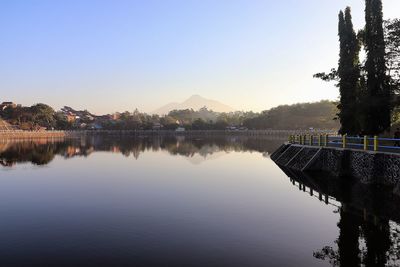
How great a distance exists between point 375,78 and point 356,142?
5.30 meters

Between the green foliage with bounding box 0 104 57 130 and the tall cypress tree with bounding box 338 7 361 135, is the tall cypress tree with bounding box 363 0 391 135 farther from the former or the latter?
the green foliage with bounding box 0 104 57 130

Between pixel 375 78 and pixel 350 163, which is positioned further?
pixel 375 78

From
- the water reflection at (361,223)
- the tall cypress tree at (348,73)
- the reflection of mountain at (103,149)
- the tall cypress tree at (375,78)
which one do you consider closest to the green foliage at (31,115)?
the reflection of mountain at (103,149)

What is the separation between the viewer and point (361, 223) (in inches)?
624

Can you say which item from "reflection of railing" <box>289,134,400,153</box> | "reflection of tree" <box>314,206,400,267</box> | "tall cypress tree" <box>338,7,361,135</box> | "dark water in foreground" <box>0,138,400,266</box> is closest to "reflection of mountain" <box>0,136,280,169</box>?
"reflection of railing" <box>289,134,400,153</box>

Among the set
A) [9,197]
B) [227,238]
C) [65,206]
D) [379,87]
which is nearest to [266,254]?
[227,238]

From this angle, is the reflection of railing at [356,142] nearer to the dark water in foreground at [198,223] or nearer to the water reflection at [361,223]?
the water reflection at [361,223]

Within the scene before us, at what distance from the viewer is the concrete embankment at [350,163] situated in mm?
22766

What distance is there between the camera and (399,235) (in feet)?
45.9

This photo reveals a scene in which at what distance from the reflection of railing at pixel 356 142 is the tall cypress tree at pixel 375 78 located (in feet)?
5.49

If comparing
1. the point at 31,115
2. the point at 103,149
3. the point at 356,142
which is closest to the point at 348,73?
the point at 356,142

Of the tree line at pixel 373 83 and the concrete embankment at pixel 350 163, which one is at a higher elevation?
the tree line at pixel 373 83

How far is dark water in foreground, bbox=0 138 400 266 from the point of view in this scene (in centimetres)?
1227

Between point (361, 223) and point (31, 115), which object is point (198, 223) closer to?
point (361, 223)
